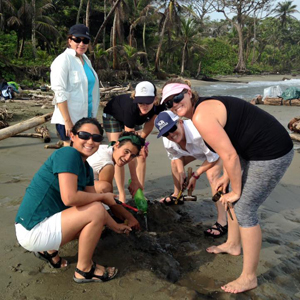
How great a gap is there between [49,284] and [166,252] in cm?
96

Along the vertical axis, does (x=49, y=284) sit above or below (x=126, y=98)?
below

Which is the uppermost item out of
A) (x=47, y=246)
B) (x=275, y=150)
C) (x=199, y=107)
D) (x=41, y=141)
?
(x=199, y=107)

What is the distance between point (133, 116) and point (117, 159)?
2.42 feet

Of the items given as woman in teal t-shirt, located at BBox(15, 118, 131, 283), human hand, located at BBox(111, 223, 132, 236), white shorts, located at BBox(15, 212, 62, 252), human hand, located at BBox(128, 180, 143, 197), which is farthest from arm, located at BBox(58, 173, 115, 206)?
human hand, located at BBox(128, 180, 143, 197)

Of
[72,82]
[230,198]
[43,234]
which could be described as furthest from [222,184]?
[72,82]

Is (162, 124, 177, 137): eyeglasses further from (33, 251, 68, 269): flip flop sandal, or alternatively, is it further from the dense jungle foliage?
the dense jungle foliage

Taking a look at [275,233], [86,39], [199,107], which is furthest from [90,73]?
[275,233]

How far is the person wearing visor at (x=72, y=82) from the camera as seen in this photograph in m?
2.93

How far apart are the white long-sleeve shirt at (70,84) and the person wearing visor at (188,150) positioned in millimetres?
885

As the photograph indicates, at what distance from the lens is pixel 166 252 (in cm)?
258

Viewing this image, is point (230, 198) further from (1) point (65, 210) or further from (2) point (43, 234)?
(2) point (43, 234)

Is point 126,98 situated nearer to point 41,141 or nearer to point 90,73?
point 90,73

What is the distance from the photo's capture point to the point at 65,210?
2.02 m

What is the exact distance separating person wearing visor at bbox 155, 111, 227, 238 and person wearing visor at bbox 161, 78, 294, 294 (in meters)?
0.45
